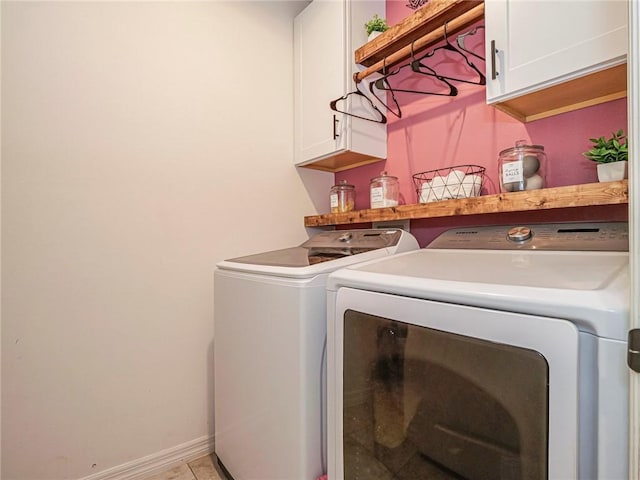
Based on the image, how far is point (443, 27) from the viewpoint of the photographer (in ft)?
4.33

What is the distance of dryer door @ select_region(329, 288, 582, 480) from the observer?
1.86 feet

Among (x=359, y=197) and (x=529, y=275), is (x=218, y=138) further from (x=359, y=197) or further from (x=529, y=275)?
(x=529, y=275)

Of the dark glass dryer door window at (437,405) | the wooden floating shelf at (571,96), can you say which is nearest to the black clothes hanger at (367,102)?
the wooden floating shelf at (571,96)

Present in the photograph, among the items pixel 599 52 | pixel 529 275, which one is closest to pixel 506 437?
pixel 529 275

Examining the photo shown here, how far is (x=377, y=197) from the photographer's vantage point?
1.69m

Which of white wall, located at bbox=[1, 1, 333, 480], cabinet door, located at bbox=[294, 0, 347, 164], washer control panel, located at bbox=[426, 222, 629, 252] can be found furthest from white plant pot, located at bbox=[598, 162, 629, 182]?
white wall, located at bbox=[1, 1, 333, 480]

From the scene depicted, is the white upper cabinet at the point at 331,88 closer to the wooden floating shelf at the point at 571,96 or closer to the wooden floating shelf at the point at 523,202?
the wooden floating shelf at the point at 523,202

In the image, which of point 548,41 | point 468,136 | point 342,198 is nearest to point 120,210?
point 342,198

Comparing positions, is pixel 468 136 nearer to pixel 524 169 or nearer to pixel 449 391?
pixel 524 169

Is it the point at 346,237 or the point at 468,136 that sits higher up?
the point at 468,136

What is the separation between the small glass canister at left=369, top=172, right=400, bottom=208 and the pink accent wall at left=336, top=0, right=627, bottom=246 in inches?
2.6

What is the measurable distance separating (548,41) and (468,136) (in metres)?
0.50

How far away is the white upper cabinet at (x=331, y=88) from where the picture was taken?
1688mm

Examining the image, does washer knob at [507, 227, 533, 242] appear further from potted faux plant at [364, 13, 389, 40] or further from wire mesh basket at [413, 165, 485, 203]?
potted faux plant at [364, 13, 389, 40]
